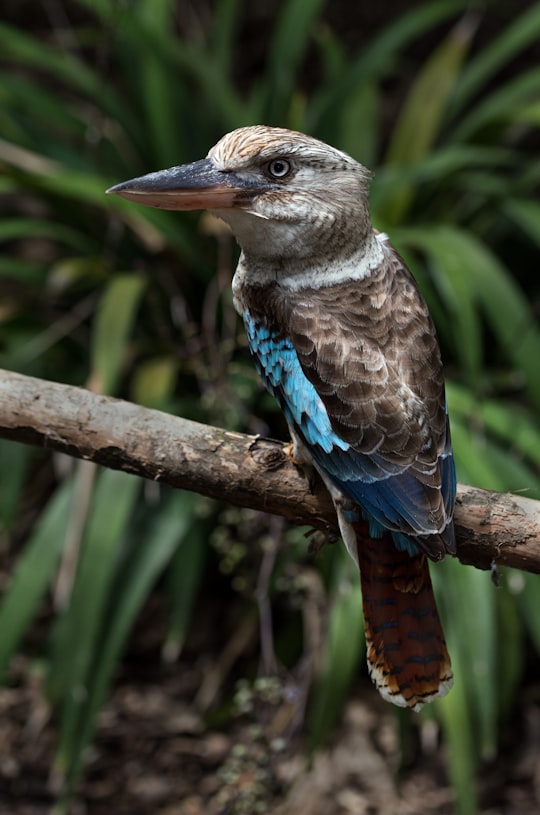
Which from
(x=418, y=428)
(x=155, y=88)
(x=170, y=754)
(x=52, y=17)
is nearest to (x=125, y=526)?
(x=170, y=754)

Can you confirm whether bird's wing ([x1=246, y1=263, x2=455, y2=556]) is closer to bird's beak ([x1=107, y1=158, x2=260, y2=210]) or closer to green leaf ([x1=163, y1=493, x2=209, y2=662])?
bird's beak ([x1=107, y1=158, x2=260, y2=210])

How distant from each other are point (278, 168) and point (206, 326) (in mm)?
849

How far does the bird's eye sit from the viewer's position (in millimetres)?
1782

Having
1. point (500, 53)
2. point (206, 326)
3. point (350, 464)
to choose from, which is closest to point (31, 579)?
point (206, 326)

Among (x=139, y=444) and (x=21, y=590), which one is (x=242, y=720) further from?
(x=139, y=444)

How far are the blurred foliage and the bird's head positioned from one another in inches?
28.9

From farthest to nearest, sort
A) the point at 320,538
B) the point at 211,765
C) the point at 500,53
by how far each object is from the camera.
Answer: the point at 500,53 < the point at 211,765 < the point at 320,538

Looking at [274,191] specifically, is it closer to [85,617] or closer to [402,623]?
[402,623]

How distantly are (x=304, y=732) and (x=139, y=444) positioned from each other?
1489 mm

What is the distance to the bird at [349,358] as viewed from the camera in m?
1.67

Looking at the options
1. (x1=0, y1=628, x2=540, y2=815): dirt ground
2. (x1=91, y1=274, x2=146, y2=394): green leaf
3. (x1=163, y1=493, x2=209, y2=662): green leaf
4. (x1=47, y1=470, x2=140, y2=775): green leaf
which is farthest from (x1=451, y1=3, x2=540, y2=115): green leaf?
(x1=0, y1=628, x2=540, y2=815): dirt ground

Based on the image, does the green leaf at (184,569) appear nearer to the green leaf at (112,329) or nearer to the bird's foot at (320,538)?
the green leaf at (112,329)

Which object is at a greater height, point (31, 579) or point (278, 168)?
point (278, 168)

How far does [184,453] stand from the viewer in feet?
5.61
